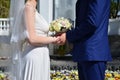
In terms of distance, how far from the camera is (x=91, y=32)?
439cm

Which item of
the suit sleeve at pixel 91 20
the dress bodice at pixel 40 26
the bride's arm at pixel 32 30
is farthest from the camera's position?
the dress bodice at pixel 40 26

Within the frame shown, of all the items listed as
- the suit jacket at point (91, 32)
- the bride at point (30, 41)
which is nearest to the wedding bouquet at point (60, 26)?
the bride at point (30, 41)

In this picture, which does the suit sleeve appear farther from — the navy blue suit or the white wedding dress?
the white wedding dress

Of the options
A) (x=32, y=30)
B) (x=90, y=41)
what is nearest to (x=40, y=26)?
(x=32, y=30)

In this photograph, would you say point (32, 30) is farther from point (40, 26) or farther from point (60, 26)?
point (60, 26)

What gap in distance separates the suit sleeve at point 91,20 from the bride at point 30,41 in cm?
57

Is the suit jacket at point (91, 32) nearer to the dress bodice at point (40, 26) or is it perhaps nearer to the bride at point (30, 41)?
the bride at point (30, 41)

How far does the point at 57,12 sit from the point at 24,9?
10914mm

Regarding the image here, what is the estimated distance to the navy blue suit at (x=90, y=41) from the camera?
4348mm

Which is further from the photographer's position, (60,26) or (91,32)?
(60,26)

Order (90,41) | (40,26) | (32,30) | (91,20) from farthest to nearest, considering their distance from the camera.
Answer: (40,26) → (32,30) → (90,41) → (91,20)

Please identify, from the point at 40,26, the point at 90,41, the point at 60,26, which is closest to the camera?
the point at 90,41

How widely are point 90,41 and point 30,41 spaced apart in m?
0.89

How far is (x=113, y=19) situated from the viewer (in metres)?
16.1
